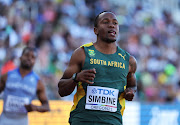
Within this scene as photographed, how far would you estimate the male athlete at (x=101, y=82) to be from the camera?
385cm

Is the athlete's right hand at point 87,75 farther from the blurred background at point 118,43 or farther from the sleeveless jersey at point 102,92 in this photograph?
the blurred background at point 118,43

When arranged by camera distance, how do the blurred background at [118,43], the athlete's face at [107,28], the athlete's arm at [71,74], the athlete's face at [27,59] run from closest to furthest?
1. the athlete's arm at [71,74]
2. the athlete's face at [107,28]
3. the athlete's face at [27,59]
4. the blurred background at [118,43]

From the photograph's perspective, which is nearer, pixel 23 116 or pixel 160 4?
pixel 23 116

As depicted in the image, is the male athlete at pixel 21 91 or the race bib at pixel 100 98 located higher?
the male athlete at pixel 21 91

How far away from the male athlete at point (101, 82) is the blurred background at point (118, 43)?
5146mm

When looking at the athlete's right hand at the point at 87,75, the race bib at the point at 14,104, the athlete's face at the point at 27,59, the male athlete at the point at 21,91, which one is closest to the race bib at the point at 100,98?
the athlete's right hand at the point at 87,75

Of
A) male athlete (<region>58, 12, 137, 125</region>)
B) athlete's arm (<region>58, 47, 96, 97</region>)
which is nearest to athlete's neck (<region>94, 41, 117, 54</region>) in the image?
male athlete (<region>58, 12, 137, 125</region>)

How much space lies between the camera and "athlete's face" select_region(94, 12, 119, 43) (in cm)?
404

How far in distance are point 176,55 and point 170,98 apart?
11.3ft

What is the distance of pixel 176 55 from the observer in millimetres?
14969

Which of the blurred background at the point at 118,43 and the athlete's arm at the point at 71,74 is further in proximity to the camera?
the blurred background at the point at 118,43

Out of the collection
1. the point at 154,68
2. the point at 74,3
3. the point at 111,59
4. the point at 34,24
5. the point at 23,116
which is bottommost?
the point at 23,116

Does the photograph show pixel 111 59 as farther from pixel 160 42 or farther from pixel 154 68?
pixel 160 42

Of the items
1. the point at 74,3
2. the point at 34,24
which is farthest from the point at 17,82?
the point at 74,3
